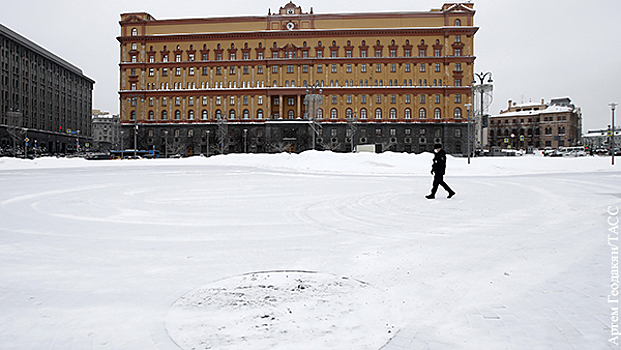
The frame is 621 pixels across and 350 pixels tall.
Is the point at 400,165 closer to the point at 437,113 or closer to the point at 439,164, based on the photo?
the point at 439,164

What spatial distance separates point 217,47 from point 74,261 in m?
92.9

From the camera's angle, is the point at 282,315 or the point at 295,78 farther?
the point at 295,78

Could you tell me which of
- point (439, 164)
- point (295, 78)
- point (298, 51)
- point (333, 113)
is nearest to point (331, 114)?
point (333, 113)

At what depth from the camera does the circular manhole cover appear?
3.04 metres

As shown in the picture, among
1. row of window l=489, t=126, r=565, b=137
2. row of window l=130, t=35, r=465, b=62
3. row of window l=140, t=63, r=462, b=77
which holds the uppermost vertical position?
row of window l=130, t=35, r=465, b=62

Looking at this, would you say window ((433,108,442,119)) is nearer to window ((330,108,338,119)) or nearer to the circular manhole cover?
window ((330,108,338,119))

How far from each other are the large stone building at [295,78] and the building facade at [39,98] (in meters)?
21.0

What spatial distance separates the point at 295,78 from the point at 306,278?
290 feet

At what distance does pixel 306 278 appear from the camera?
4539 mm

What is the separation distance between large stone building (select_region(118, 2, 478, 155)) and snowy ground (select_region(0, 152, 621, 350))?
76264 mm

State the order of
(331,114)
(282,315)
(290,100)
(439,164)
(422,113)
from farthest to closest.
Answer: (290,100) < (331,114) < (422,113) < (439,164) < (282,315)

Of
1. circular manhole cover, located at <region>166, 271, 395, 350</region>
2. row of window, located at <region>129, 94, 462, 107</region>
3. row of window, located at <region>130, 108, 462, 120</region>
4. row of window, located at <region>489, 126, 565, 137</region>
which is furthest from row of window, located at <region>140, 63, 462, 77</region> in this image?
circular manhole cover, located at <region>166, 271, 395, 350</region>

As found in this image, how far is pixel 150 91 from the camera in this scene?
91125 millimetres

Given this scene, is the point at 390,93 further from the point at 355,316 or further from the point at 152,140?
the point at 355,316
